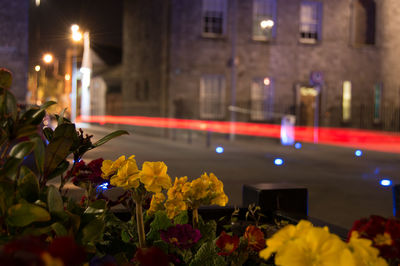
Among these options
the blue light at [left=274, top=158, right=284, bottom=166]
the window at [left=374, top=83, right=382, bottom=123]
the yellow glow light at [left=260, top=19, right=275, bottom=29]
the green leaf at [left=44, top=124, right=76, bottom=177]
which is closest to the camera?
the green leaf at [left=44, top=124, right=76, bottom=177]

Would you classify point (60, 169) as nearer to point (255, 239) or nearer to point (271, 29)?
point (255, 239)

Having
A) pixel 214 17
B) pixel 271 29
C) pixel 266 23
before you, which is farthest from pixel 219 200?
pixel 271 29

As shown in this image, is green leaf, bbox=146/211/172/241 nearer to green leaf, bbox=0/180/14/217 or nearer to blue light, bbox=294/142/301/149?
green leaf, bbox=0/180/14/217

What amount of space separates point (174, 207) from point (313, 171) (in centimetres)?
953

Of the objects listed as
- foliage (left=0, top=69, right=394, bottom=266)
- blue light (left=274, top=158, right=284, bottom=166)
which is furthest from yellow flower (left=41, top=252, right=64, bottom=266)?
blue light (left=274, top=158, right=284, bottom=166)

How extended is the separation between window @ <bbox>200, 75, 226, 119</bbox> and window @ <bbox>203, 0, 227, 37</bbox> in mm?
1837

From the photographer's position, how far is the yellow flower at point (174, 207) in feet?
6.77

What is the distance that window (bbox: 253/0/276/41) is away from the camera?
22766mm

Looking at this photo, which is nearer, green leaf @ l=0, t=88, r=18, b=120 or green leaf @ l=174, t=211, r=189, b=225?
green leaf @ l=0, t=88, r=18, b=120

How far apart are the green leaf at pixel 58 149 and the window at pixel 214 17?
20899mm

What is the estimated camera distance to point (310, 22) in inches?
923

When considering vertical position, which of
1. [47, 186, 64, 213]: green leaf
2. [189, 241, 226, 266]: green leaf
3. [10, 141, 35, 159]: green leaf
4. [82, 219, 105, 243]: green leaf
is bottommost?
[189, 241, 226, 266]: green leaf

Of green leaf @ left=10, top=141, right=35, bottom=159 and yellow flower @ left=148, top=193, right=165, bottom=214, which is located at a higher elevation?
green leaf @ left=10, top=141, right=35, bottom=159

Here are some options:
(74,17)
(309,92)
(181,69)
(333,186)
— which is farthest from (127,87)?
(74,17)
